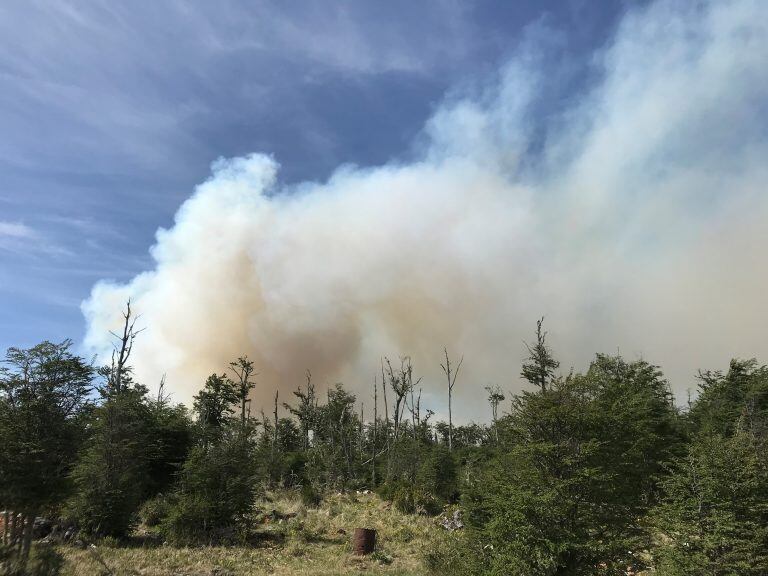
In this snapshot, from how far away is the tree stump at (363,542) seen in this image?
21.3 meters

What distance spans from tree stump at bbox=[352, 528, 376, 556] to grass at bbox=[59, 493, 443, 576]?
39 cm

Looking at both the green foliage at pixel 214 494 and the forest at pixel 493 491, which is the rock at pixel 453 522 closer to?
the forest at pixel 493 491

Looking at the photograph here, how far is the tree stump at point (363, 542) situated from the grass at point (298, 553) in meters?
0.39

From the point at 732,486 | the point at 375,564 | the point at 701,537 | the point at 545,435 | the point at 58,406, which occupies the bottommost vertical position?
the point at 375,564

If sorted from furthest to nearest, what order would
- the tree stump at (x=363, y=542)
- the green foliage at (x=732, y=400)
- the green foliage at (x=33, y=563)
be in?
the green foliage at (x=732, y=400)
the tree stump at (x=363, y=542)
the green foliage at (x=33, y=563)

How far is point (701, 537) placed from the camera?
13547 millimetres

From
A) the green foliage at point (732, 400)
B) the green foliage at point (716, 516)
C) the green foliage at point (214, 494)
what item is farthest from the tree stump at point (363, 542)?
the green foliage at point (732, 400)

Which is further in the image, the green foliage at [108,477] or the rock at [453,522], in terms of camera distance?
the rock at [453,522]

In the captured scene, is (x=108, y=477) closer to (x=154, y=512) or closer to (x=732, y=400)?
(x=154, y=512)

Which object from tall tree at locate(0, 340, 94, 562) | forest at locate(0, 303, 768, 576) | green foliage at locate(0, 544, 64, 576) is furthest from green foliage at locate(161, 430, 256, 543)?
green foliage at locate(0, 544, 64, 576)

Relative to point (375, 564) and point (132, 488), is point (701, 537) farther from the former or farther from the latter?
point (132, 488)

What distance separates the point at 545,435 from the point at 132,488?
62.5ft

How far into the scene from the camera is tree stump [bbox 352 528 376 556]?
21.3m

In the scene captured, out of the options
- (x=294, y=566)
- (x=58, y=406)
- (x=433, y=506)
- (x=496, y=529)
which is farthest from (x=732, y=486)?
(x=58, y=406)
